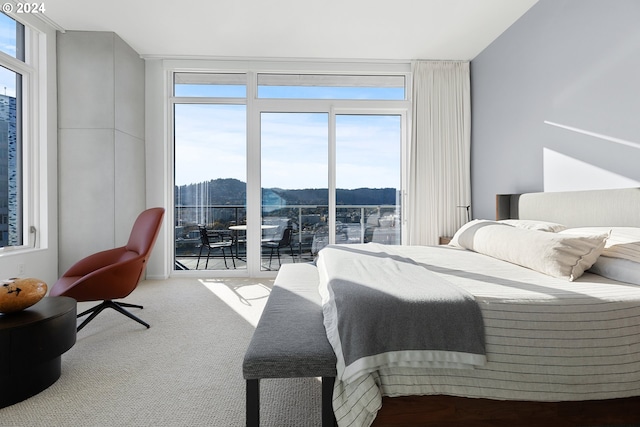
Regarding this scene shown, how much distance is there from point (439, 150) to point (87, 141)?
4128 millimetres

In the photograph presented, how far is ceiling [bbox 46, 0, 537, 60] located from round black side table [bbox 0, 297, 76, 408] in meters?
2.86

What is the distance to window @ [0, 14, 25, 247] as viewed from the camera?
3.24m

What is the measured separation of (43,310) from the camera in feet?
6.40

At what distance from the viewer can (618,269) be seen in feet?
5.97

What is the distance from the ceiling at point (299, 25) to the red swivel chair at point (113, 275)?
2.01m

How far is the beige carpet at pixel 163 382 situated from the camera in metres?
1.63

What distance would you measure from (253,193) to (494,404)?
365cm

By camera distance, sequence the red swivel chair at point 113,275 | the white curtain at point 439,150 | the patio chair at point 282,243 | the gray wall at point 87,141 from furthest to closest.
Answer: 1. the patio chair at point 282,243
2. the white curtain at point 439,150
3. the gray wall at point 87,141
4. the red swivel chair at point 113,275

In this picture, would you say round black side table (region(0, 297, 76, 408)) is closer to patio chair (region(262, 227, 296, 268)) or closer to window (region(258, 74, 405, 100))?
patio chair (region(262, 227, 296, 268))

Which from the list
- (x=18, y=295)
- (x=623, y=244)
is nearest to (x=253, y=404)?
(x=18, y=295)

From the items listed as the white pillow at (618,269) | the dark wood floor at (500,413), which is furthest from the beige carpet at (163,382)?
the white pillow at (618,269)

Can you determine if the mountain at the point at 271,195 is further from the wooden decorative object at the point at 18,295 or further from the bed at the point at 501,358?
the bed at the point at 501,358

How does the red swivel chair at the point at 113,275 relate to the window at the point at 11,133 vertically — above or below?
below

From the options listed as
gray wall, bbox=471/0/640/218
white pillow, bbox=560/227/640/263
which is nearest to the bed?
white pillow, bbox=560/227/640/263
